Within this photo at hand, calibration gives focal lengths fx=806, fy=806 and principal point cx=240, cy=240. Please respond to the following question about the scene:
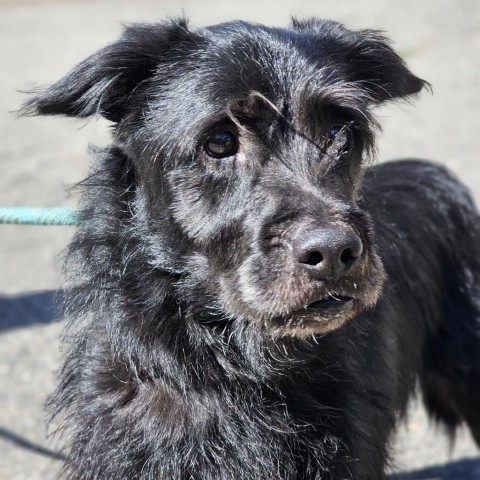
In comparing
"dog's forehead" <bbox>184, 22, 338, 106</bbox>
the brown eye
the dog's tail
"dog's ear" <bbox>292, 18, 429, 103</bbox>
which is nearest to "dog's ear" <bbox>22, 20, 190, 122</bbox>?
"dog's forehead" <bbox>184, 22, 338, 106</bbox>

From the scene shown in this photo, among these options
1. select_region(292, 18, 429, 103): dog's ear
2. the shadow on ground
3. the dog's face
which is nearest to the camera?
the dog's face

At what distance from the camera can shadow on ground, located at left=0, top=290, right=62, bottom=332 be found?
5734 mm

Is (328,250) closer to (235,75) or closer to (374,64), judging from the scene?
(235,75)

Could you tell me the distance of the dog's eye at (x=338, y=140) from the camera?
2914mm

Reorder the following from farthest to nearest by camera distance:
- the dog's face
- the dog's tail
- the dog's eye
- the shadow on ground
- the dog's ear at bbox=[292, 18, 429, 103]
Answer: the shadow on ground
the dog's tail
the dog's ear at bbox=[292, 18, 429, 103]
the dog's eye
the dog's face

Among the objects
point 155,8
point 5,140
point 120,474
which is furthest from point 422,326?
point 155,8

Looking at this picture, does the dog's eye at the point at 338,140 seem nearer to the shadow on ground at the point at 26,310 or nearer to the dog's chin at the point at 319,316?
the dog's chin at the point at 319,316

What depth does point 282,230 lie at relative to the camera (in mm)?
2594

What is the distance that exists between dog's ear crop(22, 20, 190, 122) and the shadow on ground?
2.89 meters

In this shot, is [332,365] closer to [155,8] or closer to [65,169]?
[65,169]

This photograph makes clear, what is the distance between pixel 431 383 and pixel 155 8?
13122 mm

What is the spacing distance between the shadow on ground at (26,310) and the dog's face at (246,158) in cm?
290

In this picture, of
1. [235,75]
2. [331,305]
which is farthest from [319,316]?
[235,75]

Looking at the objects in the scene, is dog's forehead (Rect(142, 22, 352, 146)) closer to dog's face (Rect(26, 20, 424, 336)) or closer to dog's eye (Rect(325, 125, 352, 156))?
dog's face (Rect(26, 20, 424, 336))
